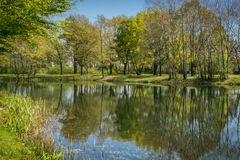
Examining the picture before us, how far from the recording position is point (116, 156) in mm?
12367

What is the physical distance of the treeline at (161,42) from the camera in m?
57.6

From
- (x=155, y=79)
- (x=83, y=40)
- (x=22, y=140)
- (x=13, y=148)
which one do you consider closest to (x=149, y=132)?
(x=22, y=140)

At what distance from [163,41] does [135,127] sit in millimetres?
47224

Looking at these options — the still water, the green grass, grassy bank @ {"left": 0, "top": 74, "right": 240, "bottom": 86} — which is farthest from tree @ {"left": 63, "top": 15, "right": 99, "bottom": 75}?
the green grass

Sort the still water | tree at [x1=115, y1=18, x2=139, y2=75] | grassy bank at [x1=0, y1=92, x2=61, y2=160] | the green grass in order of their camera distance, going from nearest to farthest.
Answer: the green grass < grassy bank at [x1=0, y1=92, x2=61, y2=160] < the still water < tree at [x1=115, y1=18, x2=139, y2=75]

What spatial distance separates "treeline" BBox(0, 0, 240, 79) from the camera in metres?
57.6

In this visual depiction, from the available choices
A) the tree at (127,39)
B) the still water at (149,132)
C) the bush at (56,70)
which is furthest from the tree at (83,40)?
the still water at (149,132)

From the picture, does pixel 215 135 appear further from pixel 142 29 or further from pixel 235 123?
pixel 142 29

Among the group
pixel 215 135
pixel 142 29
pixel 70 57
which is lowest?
pixel 215 135

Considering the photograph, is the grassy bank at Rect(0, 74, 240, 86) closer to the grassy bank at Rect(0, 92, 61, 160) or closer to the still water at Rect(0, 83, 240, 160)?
the still water at Rect(0, 83, 240, 160)

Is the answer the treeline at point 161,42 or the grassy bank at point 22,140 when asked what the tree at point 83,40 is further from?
the grassy bank at point 22,140

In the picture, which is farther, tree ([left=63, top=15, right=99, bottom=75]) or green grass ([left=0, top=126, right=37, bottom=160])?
tree ([left=63, top=15, right=99, bottom=75])

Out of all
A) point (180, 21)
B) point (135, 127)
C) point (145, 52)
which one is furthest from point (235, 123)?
point (145, 52)

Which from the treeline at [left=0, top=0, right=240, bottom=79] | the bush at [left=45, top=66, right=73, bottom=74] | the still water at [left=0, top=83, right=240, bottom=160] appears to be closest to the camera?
the still water at [left=0, top=83, right=240, bottom=160]
